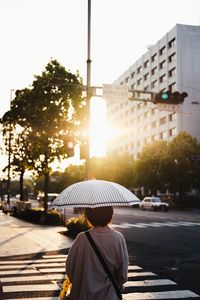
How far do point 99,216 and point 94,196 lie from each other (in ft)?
1.11

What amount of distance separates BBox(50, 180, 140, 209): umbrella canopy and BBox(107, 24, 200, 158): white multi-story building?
201 feet

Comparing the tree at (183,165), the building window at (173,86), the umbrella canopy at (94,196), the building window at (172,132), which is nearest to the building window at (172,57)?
the building window at (173,86)

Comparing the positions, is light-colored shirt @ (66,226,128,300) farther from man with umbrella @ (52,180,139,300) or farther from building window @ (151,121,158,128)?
building window @ (151,121,158,128)

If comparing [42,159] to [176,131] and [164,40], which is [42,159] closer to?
[176,131]

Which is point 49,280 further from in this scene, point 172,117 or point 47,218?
point 172,117

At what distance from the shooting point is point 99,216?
3.69 meters

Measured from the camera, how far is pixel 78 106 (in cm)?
2544

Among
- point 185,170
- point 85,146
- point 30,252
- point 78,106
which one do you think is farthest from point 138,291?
point 185,170

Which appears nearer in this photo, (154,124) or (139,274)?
(139,274)

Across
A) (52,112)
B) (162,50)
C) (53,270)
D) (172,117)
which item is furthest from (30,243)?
(162,50)

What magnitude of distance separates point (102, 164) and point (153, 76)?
1936cm

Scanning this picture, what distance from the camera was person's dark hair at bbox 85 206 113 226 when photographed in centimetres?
368

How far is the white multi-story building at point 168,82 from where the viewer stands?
74.2 metres

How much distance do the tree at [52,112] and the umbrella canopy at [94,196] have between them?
820 inches
